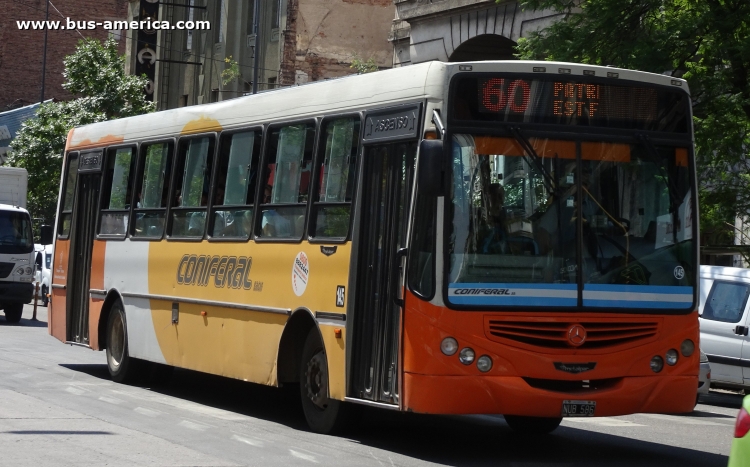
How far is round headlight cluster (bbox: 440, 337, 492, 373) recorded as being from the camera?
9.48 m

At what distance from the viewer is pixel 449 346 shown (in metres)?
9.48

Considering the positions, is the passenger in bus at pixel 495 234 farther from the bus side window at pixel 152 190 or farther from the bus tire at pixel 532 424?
the bus side window at pixel 152 190

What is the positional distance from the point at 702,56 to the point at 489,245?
35.4 feet

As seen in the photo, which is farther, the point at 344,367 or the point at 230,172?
the point at 230,172

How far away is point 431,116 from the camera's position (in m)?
9.71

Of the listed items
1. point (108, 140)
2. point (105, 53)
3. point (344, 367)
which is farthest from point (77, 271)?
point (105, 53)

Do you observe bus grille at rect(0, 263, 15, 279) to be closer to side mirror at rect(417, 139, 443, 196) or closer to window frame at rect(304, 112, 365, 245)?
window frame at rect(304, 112, 365, 245)

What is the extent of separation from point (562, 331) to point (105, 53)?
35.0 m

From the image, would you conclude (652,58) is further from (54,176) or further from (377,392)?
(54,176)

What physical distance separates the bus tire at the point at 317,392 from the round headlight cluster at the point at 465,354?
1606mm

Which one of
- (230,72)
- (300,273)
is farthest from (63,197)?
(230,72)

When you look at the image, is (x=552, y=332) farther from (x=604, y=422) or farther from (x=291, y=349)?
(x=604, y=422)

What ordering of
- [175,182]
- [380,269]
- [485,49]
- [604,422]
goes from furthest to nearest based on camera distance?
[485,49] → [175,182] → [604,422] → [380,269]

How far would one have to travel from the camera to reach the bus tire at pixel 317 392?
10.9 metres
